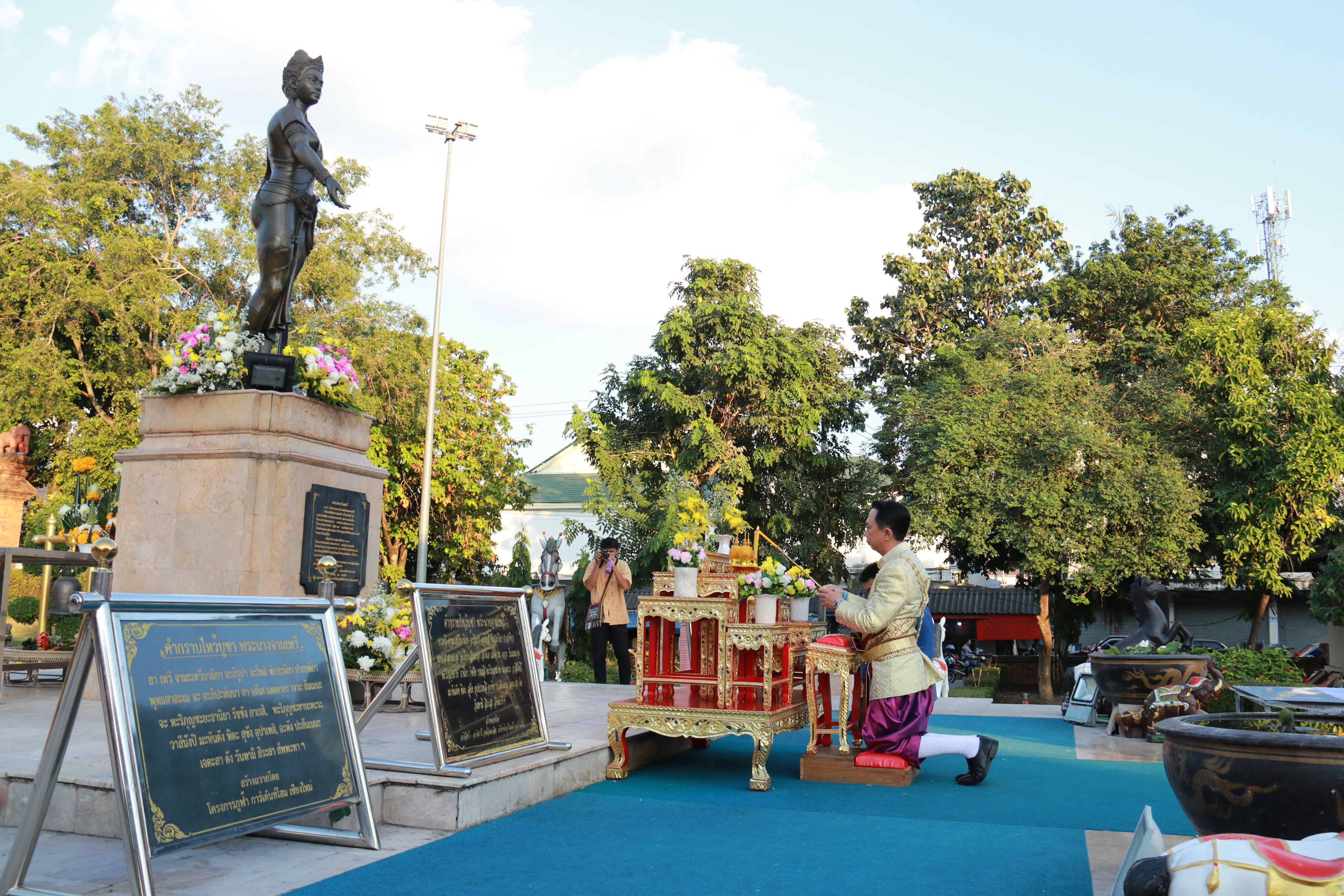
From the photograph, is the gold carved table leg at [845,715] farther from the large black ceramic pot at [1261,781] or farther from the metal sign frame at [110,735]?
the metal sign frame at [110,735]

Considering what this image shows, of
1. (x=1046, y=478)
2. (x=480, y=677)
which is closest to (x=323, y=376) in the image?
(x=480, y=677)

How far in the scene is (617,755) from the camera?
642 cm

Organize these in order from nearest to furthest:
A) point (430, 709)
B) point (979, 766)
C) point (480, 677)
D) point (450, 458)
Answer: point (430, 709)
point (480, 677)
point (979, 766)
point (450, 458)

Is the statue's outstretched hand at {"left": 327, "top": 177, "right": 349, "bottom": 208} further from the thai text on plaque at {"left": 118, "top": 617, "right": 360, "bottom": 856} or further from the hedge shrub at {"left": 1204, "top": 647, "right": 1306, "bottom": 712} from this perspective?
the hedge shrub at {"left": 1204, "top": 647, "right": 1306, "bottom": 712}

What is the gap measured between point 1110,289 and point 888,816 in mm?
26952

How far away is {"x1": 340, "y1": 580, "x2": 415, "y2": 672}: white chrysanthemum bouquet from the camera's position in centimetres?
715

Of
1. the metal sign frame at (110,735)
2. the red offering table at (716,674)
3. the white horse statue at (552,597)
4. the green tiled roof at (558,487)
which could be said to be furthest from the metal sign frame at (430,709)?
the green tiled roof at (558,487)

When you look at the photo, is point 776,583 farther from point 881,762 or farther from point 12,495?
point 12,495

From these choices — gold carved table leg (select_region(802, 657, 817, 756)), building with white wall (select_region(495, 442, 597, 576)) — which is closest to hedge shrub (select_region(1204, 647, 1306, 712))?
gold carved table leg (select_region(802, 657, 817, 756))

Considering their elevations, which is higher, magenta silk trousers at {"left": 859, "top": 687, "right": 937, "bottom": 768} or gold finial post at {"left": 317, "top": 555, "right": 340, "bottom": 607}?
gold finial post at {"left": 317, "top": 555, "right": 340, "bottom": 607}

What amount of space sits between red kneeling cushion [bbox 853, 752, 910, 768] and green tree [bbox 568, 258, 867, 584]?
62.0ft

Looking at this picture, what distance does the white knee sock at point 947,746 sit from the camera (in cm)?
649

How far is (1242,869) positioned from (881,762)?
3.80 metres

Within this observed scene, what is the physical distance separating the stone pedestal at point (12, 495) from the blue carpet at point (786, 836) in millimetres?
14517
